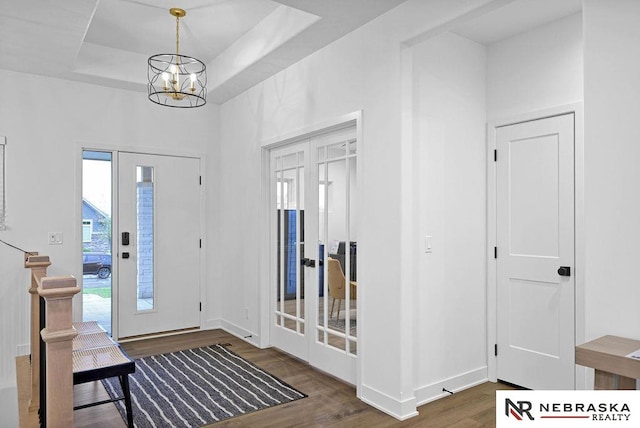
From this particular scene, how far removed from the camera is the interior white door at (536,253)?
3.15 m

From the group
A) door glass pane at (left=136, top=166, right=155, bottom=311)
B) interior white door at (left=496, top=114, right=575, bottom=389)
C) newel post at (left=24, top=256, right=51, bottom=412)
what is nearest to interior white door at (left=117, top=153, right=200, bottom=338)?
door glass pane at (left=136, top=166, right=155, bottom=311)

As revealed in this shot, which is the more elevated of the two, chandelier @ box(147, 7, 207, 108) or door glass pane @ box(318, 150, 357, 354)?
chandelier @ box(147, 7, 207, 108)

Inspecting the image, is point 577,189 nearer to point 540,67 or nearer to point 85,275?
point 540,67

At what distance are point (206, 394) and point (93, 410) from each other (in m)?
0.74

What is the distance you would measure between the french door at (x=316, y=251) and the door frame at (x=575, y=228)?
110cm

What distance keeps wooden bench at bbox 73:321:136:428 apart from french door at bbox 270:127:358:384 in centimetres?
156

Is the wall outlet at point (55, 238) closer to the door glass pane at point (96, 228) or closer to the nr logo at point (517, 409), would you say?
the door glass pane at point (96, 228)

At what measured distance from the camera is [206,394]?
327cm

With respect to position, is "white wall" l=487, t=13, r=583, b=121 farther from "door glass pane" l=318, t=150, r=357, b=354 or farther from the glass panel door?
the glass panel door

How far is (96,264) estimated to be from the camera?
501 centimetres

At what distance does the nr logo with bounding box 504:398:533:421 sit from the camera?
1646 millimetres

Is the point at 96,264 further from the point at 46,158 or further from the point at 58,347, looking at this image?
the point at 58,347

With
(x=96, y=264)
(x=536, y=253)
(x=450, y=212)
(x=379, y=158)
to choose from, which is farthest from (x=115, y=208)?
(x=536, y=253)

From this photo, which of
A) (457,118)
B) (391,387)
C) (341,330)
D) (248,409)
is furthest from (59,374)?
(457,118)
